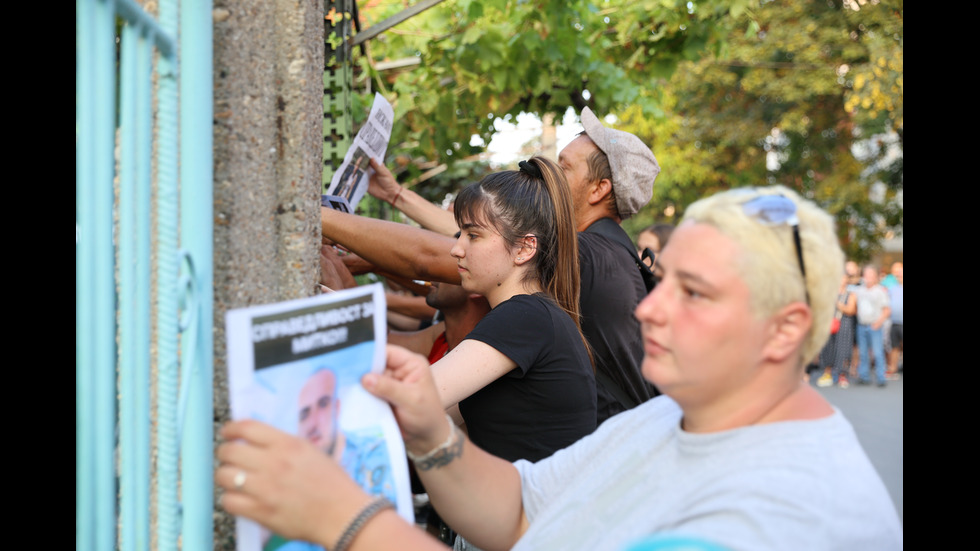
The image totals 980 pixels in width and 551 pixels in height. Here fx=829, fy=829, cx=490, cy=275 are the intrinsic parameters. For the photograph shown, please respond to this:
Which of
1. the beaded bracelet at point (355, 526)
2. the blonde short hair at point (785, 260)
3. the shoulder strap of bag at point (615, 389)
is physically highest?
the blonde short hair at point (785, 260)

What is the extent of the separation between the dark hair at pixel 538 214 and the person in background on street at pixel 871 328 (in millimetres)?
11031

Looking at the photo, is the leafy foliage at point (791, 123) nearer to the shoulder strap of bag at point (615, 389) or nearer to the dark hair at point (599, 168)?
the dark hair at point (599, 168)

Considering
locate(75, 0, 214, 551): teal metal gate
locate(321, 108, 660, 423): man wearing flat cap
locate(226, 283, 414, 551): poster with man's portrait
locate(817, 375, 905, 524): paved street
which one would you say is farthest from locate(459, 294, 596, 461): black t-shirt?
locate(817, 375, 905, 524): paved street

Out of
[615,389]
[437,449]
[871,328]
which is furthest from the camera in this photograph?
[871,328]

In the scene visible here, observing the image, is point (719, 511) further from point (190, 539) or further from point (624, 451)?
point (190, 539)

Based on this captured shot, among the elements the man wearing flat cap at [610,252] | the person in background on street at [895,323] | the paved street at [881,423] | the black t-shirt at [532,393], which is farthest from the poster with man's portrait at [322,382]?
the person in background on street at [895,323]

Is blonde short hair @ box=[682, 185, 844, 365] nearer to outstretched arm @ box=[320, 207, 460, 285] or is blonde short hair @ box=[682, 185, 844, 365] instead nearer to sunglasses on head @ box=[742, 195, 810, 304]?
sunglasses on head @ box=[742, 195, 810, 304]

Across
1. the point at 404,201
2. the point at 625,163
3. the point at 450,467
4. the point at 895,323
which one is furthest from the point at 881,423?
the point at 450,467

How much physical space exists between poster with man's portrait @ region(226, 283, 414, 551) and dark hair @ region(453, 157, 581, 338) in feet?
3.64

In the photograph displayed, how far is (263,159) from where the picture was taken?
5.18ft

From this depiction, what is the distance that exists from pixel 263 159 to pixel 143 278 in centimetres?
40

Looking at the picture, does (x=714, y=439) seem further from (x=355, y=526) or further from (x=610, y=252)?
(x=610, y=252)

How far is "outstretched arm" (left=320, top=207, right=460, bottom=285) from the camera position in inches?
95.2

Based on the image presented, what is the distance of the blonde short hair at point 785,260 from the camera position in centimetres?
128
